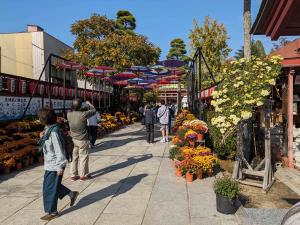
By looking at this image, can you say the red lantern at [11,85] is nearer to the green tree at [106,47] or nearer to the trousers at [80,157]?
the trousers at [80,157]

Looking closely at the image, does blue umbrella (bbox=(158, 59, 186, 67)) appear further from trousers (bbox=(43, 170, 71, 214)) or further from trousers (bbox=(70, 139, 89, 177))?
trousers (bbox=(43, 170, 71, 214))

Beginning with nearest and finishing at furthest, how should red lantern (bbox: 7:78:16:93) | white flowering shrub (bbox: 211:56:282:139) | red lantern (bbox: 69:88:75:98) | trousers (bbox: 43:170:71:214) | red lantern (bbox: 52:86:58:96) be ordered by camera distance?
trousers (bbox: 43:170:71:214) < white flowering shrub (bbox: 211:56:282:139) < red lantern (bbox: 7:78:16:93) < red lantern (bbox: 52:86:58:96) < red lantern (bbox: 69:88:75:98)

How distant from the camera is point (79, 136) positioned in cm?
764

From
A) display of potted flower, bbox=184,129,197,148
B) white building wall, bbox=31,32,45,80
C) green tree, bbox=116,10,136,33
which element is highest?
green tree, bbox=116,10,136,33

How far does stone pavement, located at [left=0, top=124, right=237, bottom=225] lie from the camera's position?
17.7 ft

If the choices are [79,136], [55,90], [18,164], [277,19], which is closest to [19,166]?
[18,164]

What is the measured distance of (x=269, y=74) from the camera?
22.8ft

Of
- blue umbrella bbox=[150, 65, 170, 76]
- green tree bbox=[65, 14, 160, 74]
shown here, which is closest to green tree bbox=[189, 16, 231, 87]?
green tree bbox=[65, 14, 160, 74]

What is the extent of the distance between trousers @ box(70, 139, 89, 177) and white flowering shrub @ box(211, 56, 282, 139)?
9.11 ft

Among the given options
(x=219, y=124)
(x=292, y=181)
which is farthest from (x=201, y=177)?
(x=292, y=181)

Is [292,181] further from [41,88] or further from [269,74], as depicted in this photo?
[41,88]

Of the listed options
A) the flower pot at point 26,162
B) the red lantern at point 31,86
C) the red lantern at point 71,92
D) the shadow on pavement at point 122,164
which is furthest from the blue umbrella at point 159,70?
the flower pot at point 26,162

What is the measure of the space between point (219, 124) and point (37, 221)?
390 cm

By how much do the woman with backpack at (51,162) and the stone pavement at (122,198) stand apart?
266 millimetres
